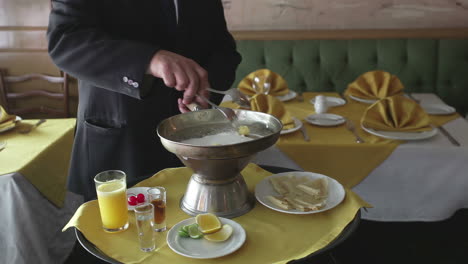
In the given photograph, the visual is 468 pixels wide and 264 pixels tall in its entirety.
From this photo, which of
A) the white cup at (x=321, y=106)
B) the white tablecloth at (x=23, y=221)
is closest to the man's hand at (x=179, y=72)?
the white tablecloth at (x=23, y=221)

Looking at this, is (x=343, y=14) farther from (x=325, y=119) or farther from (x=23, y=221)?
(x=23, y=221)

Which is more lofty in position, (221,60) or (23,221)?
(221,60)

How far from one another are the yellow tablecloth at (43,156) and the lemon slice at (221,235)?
97cm

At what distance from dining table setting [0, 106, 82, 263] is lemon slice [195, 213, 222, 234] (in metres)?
0.91

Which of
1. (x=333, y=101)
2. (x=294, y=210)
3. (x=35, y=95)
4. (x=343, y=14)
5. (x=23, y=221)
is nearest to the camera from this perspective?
(x=294, y=210)

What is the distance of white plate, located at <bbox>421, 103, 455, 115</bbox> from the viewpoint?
2.00 meters

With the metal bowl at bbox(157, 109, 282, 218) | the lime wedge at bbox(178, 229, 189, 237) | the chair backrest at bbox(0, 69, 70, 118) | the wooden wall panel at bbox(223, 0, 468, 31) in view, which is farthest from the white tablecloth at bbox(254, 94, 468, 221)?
the chair backrest at bbox(0, 69, 70, 118)

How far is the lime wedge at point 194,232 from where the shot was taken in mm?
915

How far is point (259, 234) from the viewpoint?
0.95 m

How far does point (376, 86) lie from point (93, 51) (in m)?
1.55

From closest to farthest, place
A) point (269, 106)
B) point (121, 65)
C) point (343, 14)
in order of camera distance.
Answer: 1. point (121, 65)
2. point (269, 106)
3. point (343, 14)

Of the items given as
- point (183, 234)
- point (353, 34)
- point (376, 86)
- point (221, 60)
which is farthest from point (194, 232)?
point (353, 34)

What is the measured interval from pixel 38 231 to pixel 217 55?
91cm

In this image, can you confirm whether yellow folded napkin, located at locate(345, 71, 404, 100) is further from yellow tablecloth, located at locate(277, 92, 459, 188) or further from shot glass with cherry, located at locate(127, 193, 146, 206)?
shot glass with cherry, located at locate(127, 193, 146, 206)
